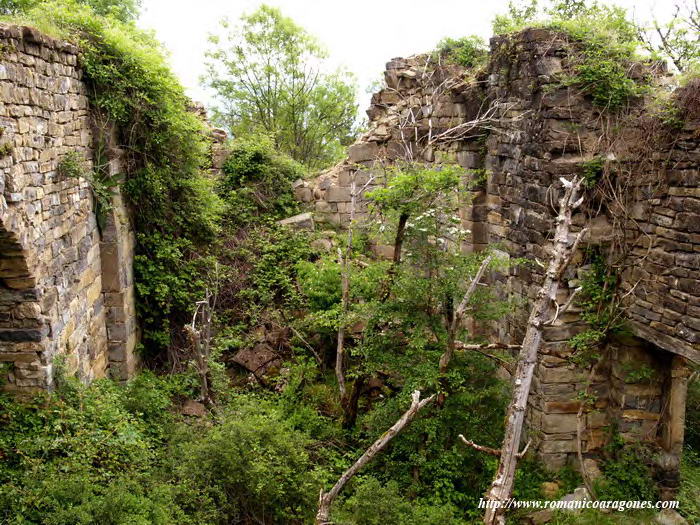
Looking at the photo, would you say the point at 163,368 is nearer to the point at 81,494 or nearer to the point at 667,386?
the point at 81,494

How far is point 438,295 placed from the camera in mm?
6781

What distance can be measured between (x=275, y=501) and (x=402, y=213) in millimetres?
3374

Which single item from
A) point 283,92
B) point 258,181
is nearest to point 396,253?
point 258,181

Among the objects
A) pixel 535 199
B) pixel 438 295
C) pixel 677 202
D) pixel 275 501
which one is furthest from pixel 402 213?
pixel 275 501

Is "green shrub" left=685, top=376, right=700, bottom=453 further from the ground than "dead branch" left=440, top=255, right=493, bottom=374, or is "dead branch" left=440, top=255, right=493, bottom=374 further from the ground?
"dead branch" left=440, top=255, right=493, bottom=374

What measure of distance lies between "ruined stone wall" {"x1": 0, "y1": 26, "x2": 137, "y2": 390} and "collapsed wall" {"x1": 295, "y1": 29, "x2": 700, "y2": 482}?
5083 mm

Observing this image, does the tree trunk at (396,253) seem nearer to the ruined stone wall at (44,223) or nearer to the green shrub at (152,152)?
the green shrub at (152,152)

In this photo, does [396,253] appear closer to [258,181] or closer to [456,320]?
[456,320]

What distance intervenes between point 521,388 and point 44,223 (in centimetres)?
466

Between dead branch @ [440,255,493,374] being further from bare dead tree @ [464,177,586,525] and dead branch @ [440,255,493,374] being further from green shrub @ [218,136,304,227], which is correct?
green shrub @ [218,136,304,227]

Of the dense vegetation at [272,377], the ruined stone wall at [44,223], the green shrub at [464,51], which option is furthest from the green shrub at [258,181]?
the ruined stone wall at [44,223]

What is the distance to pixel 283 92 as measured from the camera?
1877cm

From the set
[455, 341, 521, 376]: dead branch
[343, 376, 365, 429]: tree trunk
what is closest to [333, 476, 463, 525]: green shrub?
[455, 341, 521, 376]: dead branch

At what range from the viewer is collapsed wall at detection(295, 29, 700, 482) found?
5852 millimetres
